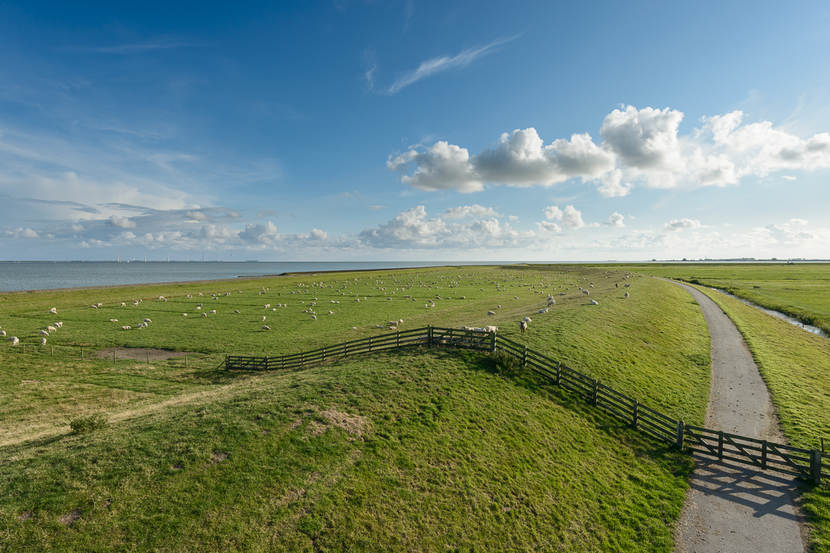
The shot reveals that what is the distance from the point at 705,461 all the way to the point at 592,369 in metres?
9.12

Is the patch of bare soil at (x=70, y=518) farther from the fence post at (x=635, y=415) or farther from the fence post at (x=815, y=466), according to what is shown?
the fence post at (x=815, y=466)

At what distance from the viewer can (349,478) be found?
14398 mm

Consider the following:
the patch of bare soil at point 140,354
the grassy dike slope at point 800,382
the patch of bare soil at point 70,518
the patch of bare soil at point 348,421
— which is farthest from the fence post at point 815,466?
the patch of bare soil at point 140,354

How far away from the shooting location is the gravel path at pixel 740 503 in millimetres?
13524

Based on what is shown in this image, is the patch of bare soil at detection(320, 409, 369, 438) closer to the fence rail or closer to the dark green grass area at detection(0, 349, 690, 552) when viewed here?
the dark green grass area at detection(0, 349, 690, 552)

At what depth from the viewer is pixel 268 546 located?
1138 cm

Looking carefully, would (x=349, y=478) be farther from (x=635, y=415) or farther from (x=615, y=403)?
(x=615, y=403)

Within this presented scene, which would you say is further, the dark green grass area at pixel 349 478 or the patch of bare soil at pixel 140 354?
the patch of bare soil at pixel 140 354

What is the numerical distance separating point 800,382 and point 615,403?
19.0 metres

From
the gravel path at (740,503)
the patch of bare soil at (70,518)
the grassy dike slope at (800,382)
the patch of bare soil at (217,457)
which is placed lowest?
the gravel path at (740,503)

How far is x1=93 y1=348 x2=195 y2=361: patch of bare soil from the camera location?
36391 mm

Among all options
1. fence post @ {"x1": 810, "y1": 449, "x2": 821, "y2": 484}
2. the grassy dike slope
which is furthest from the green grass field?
fence post @ {"x1": 810, "y1": 449, "x2": 821, "y2": 484}

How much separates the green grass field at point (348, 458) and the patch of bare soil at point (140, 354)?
3.64 metres

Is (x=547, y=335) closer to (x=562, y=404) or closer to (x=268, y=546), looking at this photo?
(x=562, y=404)
